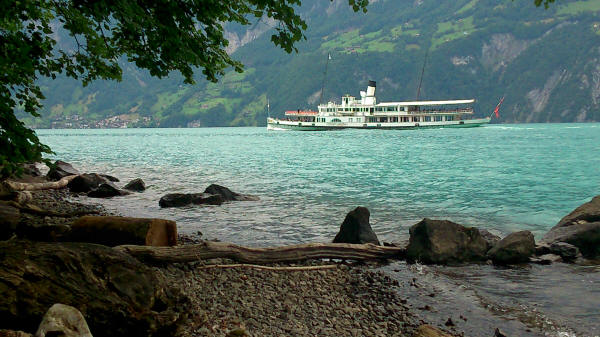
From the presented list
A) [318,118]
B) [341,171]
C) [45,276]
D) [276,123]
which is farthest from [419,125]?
[45,276]

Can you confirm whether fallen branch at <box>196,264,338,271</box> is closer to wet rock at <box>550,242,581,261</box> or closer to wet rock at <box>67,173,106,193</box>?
wet rock at <box>550,242,581,261</box>

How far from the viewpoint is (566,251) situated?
1076cm

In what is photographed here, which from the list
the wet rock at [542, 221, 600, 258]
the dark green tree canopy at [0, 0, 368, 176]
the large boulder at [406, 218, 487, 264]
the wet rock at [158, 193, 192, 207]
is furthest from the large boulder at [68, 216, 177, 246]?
the wet rock at [158, 193, 192, 207]

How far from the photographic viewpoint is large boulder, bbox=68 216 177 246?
8.02m

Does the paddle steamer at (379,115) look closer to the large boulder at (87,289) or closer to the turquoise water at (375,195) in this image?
the turquoise water at (375,195)

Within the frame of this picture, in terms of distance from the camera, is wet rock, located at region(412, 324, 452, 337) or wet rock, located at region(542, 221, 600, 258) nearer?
wet rock, located at region(412, 324, 452, 337)

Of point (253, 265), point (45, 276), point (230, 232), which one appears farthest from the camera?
point (230, 232)

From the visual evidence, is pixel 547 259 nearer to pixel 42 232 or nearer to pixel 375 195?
pixel 42 232

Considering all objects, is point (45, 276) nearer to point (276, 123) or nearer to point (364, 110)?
point (364, 110)

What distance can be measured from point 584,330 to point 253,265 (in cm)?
581

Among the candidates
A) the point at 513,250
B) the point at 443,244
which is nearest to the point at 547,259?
the point at 513,250

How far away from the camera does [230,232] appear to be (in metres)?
13.7

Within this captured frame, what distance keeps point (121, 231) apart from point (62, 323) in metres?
4.22

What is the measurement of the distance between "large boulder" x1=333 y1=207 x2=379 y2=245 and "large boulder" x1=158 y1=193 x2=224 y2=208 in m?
9.33
